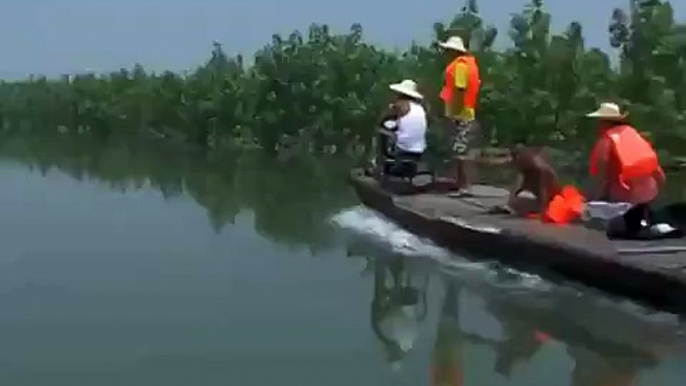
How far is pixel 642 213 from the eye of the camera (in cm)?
768

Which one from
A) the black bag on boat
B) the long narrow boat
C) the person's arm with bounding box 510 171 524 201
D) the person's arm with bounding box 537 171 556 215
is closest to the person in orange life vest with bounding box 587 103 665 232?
the black bag on boat

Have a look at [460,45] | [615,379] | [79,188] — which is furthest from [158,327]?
[79,188]

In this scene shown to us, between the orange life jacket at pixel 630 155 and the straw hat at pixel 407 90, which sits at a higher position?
the straw hat at pixel 407 90

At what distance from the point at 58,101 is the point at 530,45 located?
47.4 m

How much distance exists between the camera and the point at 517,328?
7340 millimetres

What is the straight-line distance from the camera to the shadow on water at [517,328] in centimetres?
631

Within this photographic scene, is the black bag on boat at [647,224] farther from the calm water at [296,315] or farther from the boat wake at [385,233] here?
the boat wake at [385,233]

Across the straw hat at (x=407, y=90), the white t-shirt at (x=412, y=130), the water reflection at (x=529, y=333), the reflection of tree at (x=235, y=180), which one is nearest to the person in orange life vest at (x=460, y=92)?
the white t-shirt at (x=412, y=130)

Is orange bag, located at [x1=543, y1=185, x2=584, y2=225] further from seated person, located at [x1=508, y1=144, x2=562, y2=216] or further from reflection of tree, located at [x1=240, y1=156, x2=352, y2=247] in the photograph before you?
reflection of tree, located at [x1=240, y1=156, x2=352, y2=247]

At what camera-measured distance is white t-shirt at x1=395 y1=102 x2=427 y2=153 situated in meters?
11.7

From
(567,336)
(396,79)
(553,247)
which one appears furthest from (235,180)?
(567,336)

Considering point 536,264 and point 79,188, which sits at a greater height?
point 536,264

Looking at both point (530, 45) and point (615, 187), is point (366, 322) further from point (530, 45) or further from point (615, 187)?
point (530, 45)

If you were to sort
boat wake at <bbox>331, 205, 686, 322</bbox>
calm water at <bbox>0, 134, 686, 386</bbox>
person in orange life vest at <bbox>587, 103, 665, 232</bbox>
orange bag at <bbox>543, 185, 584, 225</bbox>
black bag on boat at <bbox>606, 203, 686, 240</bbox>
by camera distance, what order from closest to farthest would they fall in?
calm water at <bbox>0, 134, 686, 386</bbox>, boat wake at <bbox>331, 205, 686, 322</bbox>, black bag on boat at <bbox>606, 203, 686, 240</bbox>, person in orange life vest at <bbox>587, 103, 665, 232</bbox>, orange bag at <bbox>543, 185, 584, 225</bbox>
